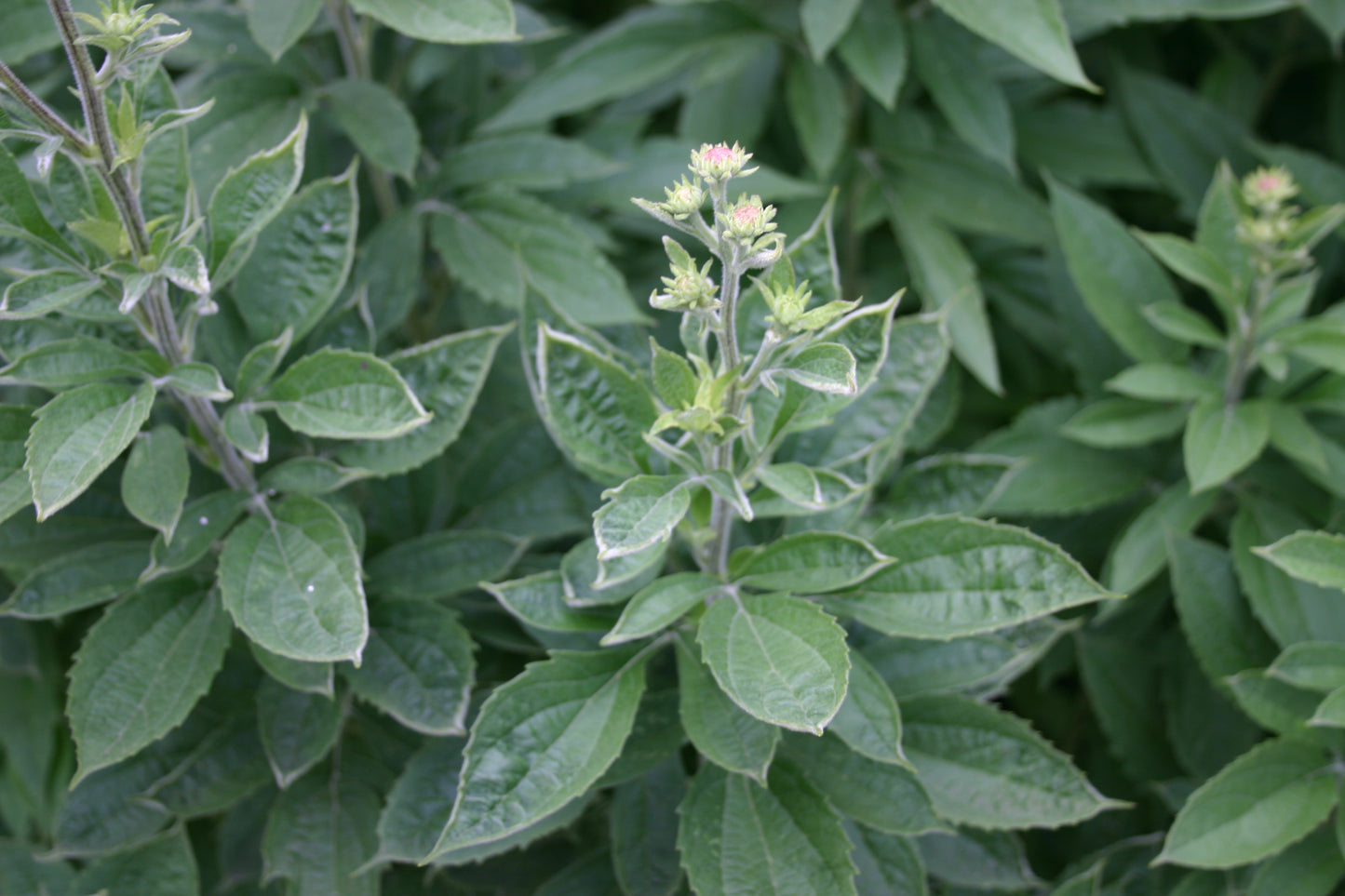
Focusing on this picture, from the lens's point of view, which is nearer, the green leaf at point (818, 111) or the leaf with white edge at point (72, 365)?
the leaf with white edge at point (72, 365)

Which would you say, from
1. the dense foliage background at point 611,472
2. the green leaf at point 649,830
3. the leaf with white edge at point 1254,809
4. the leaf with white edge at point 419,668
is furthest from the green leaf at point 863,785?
the leaf with white edge at point 419,668

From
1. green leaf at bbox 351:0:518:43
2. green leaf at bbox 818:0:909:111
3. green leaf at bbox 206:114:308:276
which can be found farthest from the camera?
green leaf at bbox 818:0:909:111

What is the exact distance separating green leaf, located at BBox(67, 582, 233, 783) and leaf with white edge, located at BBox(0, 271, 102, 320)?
18.4 inches

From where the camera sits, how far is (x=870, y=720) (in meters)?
1.41

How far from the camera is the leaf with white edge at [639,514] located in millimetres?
1139

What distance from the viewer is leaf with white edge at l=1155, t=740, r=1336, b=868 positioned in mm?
1582

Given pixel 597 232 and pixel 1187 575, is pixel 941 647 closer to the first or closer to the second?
pixel 1187 575

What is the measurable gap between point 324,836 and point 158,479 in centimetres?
66

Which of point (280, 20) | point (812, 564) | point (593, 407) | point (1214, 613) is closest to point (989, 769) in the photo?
point (812, 564)

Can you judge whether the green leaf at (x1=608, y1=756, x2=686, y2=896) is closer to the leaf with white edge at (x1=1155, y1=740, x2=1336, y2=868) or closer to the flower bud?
the leaf with white edge at (x1=1155, y1=740, x2=1336, y2=868)

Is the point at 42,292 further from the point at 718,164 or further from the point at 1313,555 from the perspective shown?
the point at 1313,555

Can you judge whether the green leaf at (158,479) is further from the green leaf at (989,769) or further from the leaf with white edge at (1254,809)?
the leaf with white edge at (1254,809)

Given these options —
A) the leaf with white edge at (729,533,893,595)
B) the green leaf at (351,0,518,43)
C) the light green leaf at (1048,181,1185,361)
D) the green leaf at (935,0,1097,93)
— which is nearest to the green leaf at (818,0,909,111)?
the green leaf at (935,0,1097,93)

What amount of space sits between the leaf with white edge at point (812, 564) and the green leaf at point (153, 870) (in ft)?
3.36
